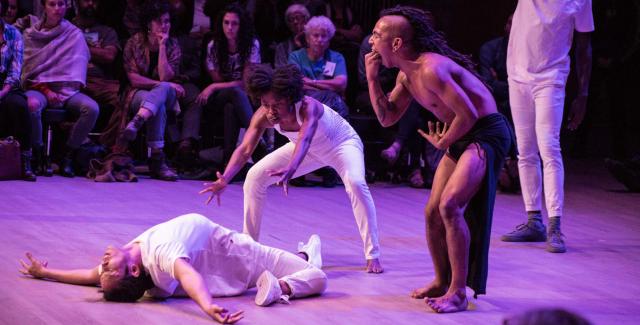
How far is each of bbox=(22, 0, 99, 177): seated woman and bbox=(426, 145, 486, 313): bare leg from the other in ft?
14.2

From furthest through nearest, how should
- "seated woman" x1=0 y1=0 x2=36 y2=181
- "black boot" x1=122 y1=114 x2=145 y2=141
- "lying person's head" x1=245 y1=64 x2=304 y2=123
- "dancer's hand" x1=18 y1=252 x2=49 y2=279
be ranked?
1. "black boot" x1=122 y1=114 x2=145 y2=141
2. "seated woman" x1=0 y1=0 x2=36 y2=181
3. "lying person's head" x1=245 y1=64 x2=304 y2=123
4. "dancer's hand" x1=18 y1=252 x2=49 y2=279

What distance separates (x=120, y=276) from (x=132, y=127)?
3923mm

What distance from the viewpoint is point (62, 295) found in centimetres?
431

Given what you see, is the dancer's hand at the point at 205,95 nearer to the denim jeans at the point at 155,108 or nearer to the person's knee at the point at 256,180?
the denim jeans at the point at 155,108

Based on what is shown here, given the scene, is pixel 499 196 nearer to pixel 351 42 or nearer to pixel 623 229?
pixel 623 229

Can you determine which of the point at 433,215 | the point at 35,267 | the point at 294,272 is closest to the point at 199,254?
the point at 294,272

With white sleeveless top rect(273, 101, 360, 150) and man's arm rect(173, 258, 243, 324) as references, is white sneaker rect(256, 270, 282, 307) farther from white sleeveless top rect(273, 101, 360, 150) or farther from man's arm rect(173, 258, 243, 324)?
white sleeveless top rect(273, 101, 360, 150)

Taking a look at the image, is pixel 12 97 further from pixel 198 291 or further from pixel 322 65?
pixel 198 291

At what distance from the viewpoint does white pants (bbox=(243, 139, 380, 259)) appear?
202 inches

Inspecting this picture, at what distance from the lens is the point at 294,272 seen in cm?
459

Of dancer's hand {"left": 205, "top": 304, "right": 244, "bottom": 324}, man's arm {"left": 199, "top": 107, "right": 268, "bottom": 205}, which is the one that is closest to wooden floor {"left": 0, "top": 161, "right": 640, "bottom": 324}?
dancer's hand {"left": 205, "top": 304, "right": 244, "bottom": 324}

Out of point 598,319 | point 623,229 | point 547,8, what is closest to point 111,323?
point 598,319

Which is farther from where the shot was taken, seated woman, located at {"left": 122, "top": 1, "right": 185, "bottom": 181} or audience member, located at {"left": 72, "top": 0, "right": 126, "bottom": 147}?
audience member, located at {"left": 72, "top": 0, "right": 126, "bottom": 147}

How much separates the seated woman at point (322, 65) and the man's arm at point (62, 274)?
3.99 m
